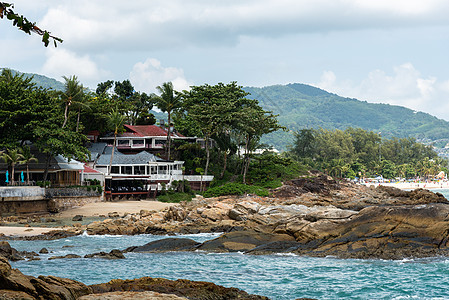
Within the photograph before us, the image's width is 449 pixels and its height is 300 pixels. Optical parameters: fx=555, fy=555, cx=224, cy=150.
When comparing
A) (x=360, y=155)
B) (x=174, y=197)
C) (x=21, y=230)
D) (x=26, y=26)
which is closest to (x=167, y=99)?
(x=174, y=197)

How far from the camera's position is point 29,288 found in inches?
534

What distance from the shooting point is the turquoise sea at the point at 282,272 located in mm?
22641

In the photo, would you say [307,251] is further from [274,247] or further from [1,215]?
[1,215]

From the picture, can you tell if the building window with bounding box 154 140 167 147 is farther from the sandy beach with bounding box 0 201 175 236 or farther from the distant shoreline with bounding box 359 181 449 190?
the distant shoreline with bounding box 359 181 449 190

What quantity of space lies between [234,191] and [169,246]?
111 feet

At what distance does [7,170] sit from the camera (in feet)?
180

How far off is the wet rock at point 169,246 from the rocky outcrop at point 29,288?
674 inches

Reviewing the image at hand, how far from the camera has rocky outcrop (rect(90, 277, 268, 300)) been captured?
672 inches

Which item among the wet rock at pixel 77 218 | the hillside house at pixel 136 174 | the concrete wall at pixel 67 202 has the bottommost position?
the wet rock at pixel 77 218

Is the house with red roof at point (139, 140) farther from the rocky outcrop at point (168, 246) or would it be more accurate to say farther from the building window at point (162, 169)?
the rocky outcrop at point (168, 246)

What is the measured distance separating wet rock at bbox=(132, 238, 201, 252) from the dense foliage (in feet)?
272

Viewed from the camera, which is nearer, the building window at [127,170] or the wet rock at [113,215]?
the wet rock at [113,215]

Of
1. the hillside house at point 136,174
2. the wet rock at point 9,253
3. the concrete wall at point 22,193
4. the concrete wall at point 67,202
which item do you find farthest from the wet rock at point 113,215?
the wet rock at point 9,253

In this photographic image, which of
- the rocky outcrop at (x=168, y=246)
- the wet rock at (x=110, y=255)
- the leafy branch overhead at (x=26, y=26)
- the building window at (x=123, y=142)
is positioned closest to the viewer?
the leafy branch overhead at (x=26, y=26)
